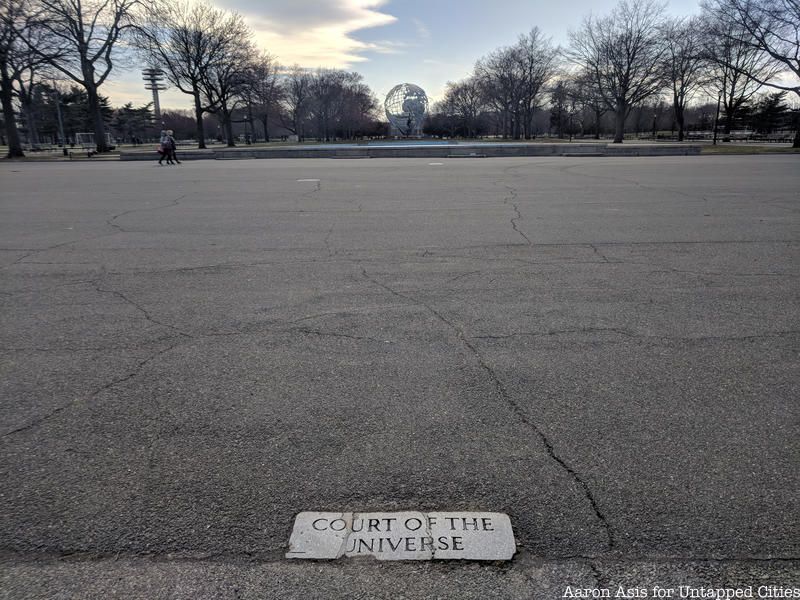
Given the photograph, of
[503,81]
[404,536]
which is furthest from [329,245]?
[503,81]

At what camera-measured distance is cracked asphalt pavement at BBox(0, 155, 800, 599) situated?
7.13 feet

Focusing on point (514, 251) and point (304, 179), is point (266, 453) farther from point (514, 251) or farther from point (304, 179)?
point (304, 179)

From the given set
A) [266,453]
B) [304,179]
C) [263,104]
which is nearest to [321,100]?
[263,104]

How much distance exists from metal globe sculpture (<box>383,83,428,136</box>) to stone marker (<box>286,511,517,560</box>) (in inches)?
4173

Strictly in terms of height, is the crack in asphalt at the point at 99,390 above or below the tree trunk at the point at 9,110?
below

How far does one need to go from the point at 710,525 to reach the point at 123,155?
40.8 m

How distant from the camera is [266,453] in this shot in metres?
2.88

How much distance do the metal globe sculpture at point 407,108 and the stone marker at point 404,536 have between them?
106 metres

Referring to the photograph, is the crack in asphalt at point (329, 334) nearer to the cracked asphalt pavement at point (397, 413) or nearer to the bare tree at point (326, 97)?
the cracked asphalt pavement at point (397, 413)

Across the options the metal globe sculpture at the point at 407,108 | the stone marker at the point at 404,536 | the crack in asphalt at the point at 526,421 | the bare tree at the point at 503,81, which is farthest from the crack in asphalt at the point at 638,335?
the metal globe sculpture at the point at 407,108

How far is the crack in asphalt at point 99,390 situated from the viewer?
3.14 meters

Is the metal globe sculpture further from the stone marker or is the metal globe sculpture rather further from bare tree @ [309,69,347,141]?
the stone marker

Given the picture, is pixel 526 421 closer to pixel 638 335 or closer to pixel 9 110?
pixel 638 335

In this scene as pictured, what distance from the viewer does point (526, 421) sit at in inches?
124
